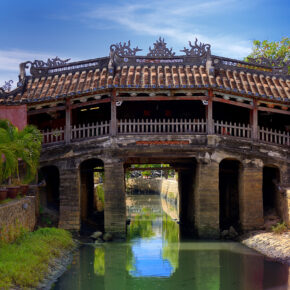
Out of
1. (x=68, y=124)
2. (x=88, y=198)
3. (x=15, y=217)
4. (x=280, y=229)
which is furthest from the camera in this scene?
(x=88, y=198)

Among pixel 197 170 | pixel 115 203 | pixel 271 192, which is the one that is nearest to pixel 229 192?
pixel 271 192

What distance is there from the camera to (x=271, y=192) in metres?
20.3

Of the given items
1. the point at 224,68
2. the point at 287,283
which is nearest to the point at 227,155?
the point at 224,68

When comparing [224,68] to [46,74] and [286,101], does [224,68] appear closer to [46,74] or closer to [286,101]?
[286,101]

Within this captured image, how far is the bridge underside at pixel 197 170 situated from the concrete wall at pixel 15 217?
2.22 meters

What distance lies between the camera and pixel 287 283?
12070mm

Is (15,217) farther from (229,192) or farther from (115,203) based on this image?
(229,192)

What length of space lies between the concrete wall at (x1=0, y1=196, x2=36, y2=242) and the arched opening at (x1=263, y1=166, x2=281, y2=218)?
8.76 m

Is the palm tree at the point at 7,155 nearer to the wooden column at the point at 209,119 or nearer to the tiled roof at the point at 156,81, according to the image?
the tiled roof at the point at 156,81

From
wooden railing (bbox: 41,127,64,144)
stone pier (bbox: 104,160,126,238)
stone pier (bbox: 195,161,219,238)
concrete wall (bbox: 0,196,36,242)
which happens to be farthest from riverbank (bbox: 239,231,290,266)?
wooden railing (bbox: 41,127,64,144)

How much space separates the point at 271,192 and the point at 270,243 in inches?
193

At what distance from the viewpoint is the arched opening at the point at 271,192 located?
18869 millimetres

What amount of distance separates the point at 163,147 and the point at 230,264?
536cm

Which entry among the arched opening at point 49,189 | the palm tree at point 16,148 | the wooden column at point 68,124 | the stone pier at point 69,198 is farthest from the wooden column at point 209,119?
the arched opening at point 49,189
